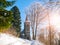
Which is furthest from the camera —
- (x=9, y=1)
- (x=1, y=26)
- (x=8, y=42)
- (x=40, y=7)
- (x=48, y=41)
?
(x=40, y=7)

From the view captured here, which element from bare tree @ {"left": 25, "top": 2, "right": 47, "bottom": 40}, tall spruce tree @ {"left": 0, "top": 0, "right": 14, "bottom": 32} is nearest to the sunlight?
bare tree @ {"left": 25, "top": 2, "right": 47, "bottom": 40}

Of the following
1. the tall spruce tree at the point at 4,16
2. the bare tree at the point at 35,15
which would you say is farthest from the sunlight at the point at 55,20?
the tall spruce tree at the point at 4,16

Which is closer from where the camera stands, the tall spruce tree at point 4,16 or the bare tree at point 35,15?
the tall spruce tree at point 4,16

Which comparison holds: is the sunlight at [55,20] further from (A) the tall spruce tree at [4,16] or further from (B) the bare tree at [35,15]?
(A) the tall spruce tree at [4,16]

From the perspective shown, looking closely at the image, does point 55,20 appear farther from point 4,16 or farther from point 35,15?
point 4,16

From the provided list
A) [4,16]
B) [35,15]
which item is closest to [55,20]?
[35,15]

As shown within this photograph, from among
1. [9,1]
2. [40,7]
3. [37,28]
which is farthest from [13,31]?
[9,1]

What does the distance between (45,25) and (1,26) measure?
5237 mm

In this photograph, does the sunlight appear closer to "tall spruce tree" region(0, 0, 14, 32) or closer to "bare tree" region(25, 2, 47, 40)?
"bare tree" region(25, 2, 47, 40)

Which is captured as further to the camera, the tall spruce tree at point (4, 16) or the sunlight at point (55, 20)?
the sunlight at point (55, 20)

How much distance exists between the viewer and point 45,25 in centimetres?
1188

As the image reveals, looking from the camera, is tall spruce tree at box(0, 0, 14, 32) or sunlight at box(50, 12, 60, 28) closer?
tall spruce tree at box(0, 0, 14, 32)

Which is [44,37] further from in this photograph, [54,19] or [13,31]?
[13,31]

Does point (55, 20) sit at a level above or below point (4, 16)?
below
